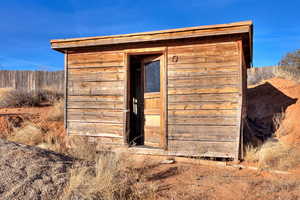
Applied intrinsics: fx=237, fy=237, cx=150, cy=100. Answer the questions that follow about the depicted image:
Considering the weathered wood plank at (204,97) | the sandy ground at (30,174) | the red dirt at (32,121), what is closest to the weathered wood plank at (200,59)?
the weathered wood plank at (204,97)

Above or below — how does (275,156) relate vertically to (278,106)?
below

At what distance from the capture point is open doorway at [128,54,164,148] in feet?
20.7

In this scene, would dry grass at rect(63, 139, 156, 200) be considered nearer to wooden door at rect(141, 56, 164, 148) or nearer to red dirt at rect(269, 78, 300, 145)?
wooden door at rect(141, 56, 164, 148)

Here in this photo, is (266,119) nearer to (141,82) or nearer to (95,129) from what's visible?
(141,82)

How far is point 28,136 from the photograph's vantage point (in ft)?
23.5

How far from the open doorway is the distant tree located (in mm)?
15054

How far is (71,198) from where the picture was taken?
110 inches

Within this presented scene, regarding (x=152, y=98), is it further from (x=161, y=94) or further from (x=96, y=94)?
(x=96, y=94)

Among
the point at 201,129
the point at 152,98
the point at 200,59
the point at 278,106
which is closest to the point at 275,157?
the point at 201,129

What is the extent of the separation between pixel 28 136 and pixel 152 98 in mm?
3968

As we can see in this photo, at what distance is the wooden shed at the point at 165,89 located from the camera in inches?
212

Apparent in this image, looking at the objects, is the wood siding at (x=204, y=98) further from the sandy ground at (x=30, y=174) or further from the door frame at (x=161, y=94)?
the sandy ground at (x=30, y=174)

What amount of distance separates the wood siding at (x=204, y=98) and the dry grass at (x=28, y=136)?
4140 mm

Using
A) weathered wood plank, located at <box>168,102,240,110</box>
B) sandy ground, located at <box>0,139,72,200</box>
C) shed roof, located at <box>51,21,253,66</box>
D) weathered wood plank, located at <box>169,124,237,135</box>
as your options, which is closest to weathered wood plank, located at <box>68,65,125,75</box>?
shed roof, located at <box>51,21,253,66</box>
